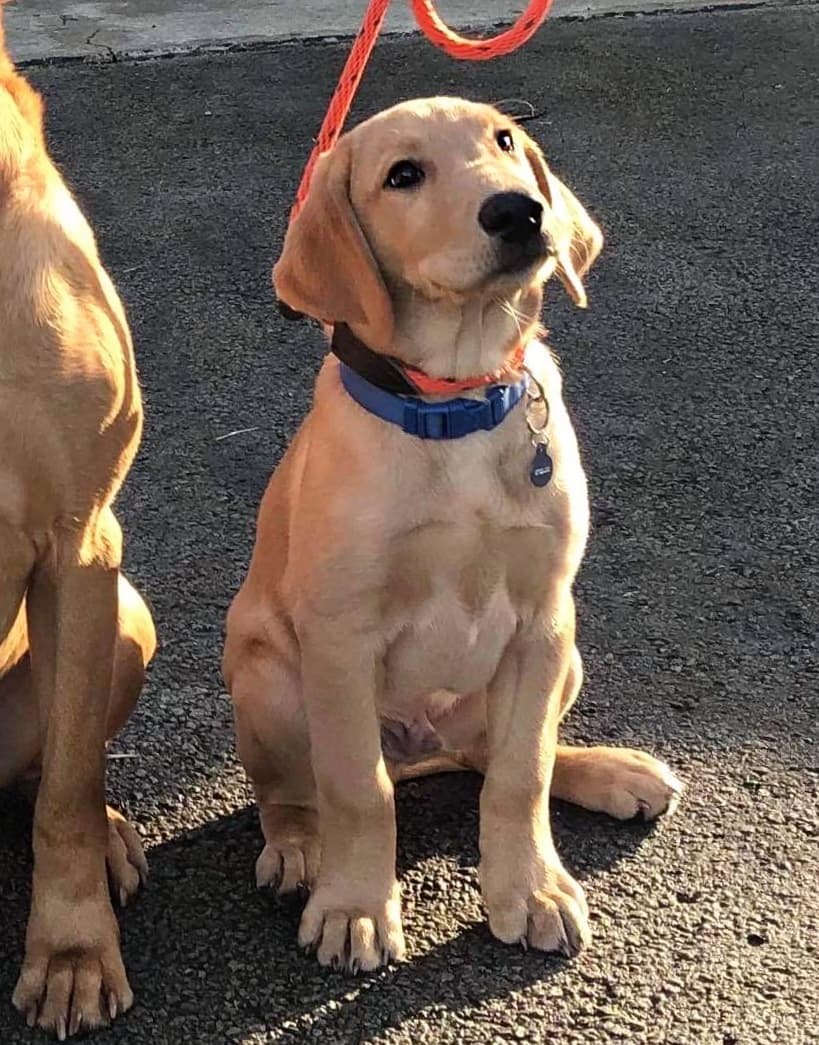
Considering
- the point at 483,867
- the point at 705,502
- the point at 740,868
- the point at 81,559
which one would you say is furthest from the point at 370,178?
the point at 705,502

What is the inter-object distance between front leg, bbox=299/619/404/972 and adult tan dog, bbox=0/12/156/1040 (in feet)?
1.13

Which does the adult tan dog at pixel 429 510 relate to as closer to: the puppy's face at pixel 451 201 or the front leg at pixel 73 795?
the puppy's face at pixel 451 201

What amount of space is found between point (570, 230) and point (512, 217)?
339 millimetres

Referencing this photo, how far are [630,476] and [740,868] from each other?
158 cm

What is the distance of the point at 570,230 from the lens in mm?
2613

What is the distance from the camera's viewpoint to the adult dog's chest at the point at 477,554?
247 cm

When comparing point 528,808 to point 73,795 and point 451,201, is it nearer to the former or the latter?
point 73,795

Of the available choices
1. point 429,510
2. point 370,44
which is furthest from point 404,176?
point 370,44

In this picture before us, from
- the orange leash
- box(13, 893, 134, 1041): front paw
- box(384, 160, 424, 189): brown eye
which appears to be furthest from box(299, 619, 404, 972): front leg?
the orange leash

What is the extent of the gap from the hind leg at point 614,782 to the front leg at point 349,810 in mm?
463

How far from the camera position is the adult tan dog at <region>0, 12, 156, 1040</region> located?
2.31 meters

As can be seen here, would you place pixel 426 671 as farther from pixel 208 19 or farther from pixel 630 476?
pixel 208 19

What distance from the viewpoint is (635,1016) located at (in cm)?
247

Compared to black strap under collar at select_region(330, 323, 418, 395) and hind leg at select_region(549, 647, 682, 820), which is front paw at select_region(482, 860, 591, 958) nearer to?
hind leg at select_region(549, 647, 682, 820)
